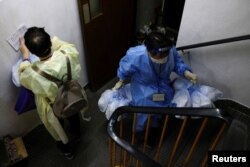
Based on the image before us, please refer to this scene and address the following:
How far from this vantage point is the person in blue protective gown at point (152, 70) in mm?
1933

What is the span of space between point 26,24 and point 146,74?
3.60ft

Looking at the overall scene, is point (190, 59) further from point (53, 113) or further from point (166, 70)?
point (53, 113)

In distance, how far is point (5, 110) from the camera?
2.24 meters

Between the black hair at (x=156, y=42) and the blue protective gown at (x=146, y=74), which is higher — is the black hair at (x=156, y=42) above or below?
above

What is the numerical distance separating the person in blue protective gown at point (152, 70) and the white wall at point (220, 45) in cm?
29

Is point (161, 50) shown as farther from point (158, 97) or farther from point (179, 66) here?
point (158, 97)

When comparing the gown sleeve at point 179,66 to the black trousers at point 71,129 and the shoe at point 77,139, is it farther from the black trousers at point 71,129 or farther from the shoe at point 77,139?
the shoe at point 77,139

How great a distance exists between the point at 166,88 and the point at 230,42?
69 cm

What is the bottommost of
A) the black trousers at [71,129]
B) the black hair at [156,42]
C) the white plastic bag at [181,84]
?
the black trousers at [71,129]

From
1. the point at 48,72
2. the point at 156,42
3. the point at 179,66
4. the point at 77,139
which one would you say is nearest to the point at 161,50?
the point at 156,42

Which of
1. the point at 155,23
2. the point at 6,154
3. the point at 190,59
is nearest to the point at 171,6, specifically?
the point at 155,23

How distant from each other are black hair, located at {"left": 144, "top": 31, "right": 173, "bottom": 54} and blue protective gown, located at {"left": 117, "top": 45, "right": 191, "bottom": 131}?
129mm

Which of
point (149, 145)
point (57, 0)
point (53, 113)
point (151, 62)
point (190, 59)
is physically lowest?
point (149, 145)

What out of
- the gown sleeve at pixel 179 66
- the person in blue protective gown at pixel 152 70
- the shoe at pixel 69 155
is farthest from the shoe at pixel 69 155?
the gown sleeve at pixel 179 66
